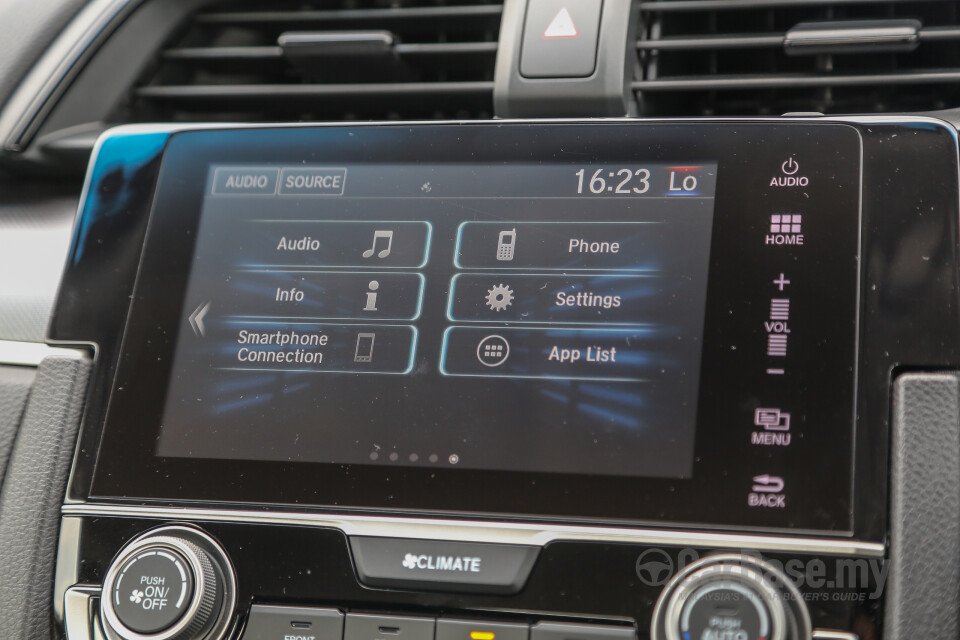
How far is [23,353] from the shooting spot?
3.87 feet

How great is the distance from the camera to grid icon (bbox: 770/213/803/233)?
0.97m

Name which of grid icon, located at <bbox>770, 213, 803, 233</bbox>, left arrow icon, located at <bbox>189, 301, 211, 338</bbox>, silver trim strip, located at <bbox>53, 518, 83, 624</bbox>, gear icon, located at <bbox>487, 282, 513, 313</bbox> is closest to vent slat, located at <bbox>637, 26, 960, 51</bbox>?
grid icon, located at <bbox>770, 213, 803, 233</bbox>

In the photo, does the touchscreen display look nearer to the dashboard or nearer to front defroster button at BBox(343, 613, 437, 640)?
the dashboard

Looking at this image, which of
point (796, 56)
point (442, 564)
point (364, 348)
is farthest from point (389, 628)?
point (796, 56)

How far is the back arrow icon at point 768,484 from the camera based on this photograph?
0.89 meters

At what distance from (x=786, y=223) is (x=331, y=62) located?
2.08 ft

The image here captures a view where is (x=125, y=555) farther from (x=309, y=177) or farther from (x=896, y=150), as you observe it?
(x=896, y=150)

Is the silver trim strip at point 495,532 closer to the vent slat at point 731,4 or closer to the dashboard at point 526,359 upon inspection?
the dashboard at point 526,359

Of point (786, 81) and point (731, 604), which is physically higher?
point (786, 81)

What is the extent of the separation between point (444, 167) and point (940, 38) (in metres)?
0.57

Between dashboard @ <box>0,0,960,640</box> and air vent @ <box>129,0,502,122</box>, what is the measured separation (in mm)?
20

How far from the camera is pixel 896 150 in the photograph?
3.24ft

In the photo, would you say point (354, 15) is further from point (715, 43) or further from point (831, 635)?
point (831, 635)

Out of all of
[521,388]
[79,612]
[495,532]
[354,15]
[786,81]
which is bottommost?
[79,612]
